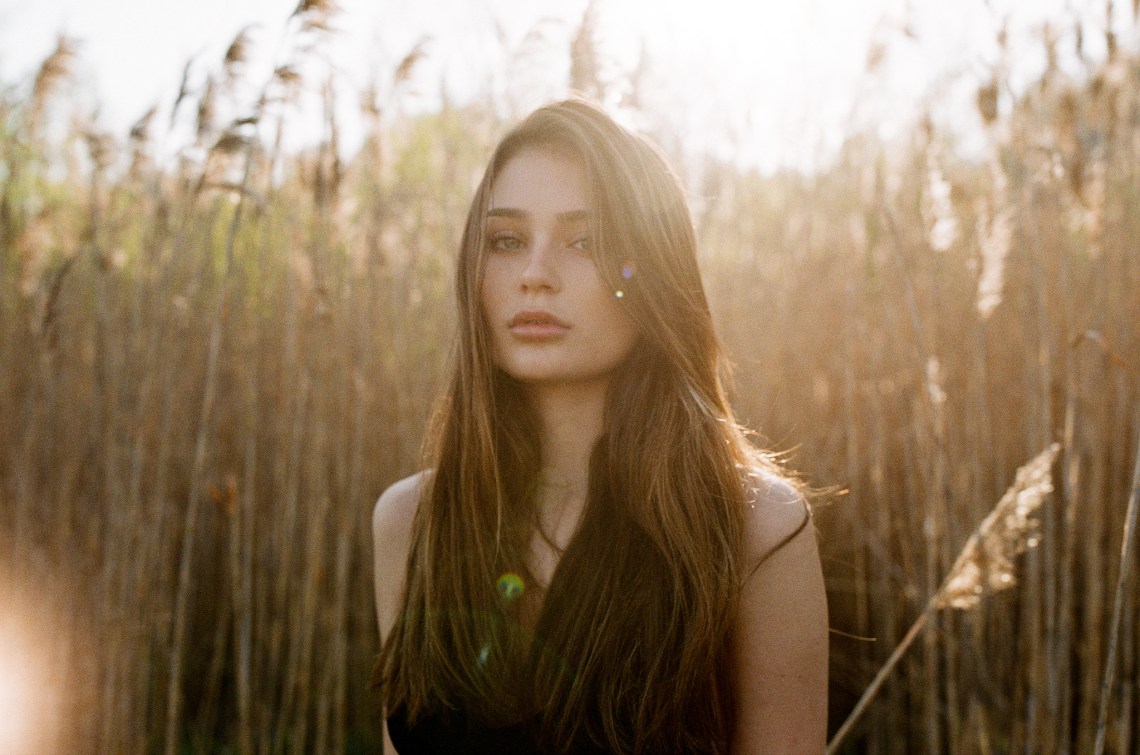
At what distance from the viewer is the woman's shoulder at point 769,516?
4.21 ft

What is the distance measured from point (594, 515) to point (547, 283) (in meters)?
0.35

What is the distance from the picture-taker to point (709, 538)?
1.27 m

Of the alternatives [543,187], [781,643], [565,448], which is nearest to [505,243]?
[543,187]

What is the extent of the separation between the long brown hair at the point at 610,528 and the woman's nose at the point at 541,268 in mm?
79

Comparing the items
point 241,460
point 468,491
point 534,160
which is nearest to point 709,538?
point 468,491

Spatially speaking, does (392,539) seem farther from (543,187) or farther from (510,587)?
(543,187)

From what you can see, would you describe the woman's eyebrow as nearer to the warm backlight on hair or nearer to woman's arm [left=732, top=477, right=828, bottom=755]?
woman's arm [left=732, top=477, right=828, bottom=755]

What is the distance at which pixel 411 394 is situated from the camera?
9.58 ft

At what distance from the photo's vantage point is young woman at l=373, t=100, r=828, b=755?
1.25 meters

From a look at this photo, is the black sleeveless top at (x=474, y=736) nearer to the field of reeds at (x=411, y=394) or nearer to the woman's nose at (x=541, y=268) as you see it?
the woman's nose at (x=541, y=268)

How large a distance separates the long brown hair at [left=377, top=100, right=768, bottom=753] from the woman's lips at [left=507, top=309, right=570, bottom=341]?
3.9 inches

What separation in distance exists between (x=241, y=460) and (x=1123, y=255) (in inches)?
114

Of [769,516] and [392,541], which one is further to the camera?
[392,541]

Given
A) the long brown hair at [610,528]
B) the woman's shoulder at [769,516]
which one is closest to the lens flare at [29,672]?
the long brown hair at [610,528]
